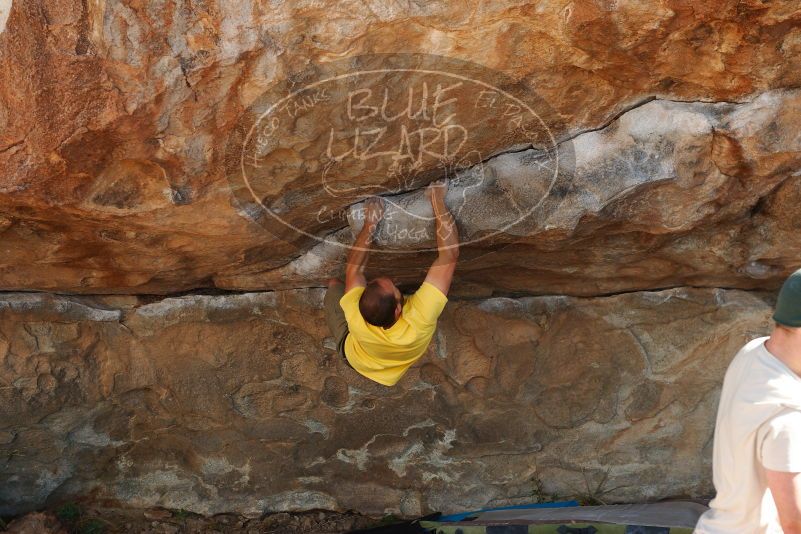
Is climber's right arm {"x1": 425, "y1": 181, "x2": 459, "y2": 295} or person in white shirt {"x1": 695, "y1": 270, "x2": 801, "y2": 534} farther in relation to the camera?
climber's right arm {"x1": 425, "y1": 181, "x2": 459, "y2": 295}

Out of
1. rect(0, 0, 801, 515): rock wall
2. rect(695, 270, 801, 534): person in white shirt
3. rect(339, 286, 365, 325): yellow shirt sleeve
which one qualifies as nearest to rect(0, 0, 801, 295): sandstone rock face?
rect(0, 0, 801, 515): rock wall

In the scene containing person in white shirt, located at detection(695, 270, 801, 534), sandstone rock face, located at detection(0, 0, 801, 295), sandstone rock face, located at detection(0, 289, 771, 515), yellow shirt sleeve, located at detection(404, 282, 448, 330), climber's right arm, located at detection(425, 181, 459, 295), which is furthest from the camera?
sandstone rock face, located at detection(0, 289, 771, 515)

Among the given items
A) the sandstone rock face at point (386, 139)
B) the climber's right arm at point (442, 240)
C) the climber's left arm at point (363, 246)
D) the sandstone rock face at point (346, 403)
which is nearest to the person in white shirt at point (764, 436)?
the sandstone rock face at point (386, 139)

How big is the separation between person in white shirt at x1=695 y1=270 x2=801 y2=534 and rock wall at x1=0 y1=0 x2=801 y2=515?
706 mm

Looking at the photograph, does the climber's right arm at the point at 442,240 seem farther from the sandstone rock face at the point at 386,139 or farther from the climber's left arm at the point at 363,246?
the climber's left arm at the point at 363,246

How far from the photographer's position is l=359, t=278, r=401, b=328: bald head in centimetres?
246

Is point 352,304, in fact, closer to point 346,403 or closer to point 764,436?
point 346,403

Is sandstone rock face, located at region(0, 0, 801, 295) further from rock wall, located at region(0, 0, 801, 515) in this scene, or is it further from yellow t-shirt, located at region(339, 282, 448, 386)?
yellow t-shirt, located at region(339, 282, 448, 386)

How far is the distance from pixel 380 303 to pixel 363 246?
0.60ft

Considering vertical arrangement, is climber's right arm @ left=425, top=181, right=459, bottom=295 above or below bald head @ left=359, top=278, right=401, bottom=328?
above

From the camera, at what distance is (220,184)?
7.27 feet

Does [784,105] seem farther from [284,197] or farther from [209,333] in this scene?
[209,333]

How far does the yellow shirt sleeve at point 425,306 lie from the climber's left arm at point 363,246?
0.17 meters

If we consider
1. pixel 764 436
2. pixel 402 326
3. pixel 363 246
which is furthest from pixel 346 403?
pixel 764 436
